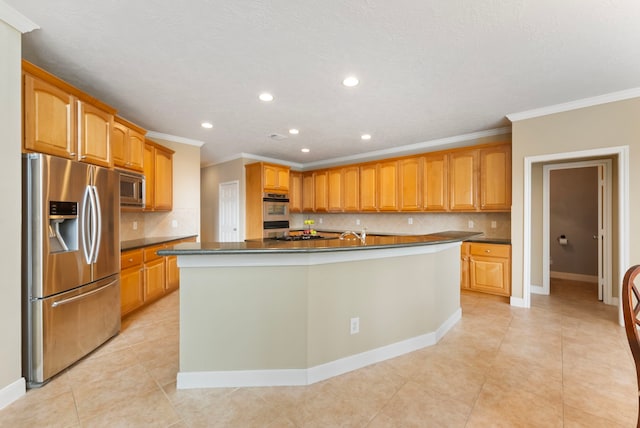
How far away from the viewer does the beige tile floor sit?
1.74 meters

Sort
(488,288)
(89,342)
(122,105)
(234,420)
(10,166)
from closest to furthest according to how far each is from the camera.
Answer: (234,420) → (10,166) → (89,342) → (122,105) → (488,288)

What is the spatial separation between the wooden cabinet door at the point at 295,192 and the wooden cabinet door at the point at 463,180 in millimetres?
3664

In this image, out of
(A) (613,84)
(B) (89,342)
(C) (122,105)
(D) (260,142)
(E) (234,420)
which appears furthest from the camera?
(D) (260,142)

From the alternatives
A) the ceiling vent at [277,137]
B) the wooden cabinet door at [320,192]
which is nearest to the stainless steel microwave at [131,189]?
the ceiling vent at [277,137]

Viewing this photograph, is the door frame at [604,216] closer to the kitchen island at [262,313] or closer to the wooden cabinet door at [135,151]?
the kitchen island at [262,313]

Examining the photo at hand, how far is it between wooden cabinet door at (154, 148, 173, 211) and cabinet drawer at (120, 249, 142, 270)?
3.10 feet

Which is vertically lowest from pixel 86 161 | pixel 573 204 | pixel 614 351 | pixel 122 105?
pixel 614 351

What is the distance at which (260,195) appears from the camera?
18.9 feet

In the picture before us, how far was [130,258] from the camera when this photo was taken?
3373mm

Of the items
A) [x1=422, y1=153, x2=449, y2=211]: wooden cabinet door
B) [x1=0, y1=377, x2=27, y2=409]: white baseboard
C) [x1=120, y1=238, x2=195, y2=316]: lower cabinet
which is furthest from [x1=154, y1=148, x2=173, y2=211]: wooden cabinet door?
[x1=422, y1=153, x2=449, y2=211]: wooden cabinet door

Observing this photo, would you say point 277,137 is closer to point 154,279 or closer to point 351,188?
point 351,188

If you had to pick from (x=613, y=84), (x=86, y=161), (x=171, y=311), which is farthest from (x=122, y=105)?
(x=613, y=84)

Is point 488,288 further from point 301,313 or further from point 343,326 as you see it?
point 301,313

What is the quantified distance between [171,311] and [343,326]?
2.55m
